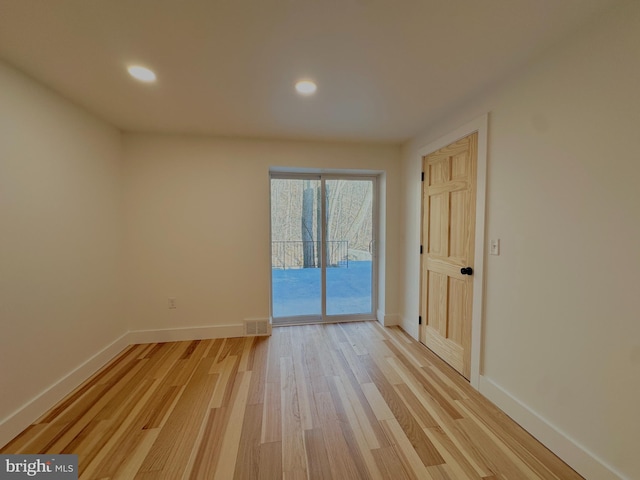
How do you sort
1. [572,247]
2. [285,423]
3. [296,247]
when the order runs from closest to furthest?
[572,247] < [285,423] < [296,247]

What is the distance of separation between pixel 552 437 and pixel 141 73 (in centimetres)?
341

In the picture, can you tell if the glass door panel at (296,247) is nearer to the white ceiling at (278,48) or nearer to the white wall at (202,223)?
the white wall at (202,223)

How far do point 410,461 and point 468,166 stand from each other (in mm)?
2119

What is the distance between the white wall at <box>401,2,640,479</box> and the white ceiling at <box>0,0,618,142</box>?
0.88ft

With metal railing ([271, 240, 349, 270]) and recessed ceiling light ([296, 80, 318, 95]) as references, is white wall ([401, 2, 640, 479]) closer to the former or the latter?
recessed ceiling light ([296, 80, 318, 95])

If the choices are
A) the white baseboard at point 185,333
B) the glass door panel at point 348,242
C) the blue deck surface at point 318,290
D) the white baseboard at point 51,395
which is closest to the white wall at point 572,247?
the glass door panel at point 348,242

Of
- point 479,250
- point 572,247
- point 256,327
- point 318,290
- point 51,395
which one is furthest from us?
point 318,290

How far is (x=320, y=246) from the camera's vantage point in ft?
11.3

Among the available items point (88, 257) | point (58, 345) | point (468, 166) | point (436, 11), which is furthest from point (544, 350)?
point (88, 257)

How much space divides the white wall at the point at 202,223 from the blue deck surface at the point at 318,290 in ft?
1.35

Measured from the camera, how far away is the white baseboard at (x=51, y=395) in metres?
1.53

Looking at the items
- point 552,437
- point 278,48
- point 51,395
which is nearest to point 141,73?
point 278,48

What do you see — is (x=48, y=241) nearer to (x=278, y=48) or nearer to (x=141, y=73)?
(x=141, y=73)

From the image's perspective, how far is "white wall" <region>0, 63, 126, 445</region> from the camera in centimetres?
157
